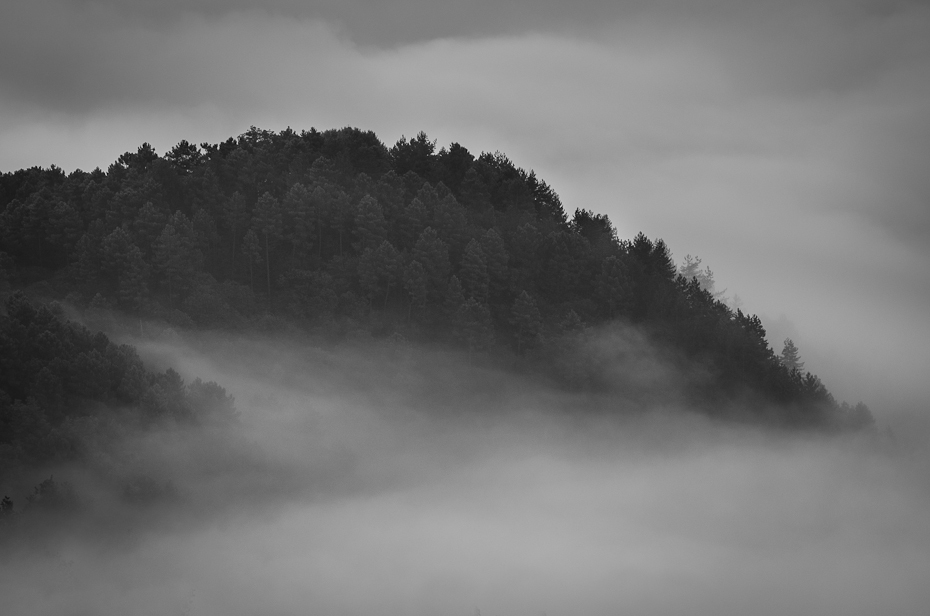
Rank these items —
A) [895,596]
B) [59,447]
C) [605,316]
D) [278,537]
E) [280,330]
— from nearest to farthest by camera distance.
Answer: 1. [59,447]
2. [278,537]
3. [280,330]
4. [605,316]
5. [895,596]

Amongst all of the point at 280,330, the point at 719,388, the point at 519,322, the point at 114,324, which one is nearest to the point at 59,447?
the point at 114,324

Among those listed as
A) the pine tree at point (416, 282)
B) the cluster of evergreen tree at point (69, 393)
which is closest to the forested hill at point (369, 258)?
the pine tree at point (416, 282)

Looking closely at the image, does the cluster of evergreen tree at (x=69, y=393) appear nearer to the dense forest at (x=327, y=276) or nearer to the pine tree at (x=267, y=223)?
the dense forest at (x=327, y=276)

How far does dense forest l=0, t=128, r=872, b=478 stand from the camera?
91750mm

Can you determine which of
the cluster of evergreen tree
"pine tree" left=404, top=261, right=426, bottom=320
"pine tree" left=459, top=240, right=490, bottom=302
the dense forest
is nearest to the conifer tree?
the dense forest

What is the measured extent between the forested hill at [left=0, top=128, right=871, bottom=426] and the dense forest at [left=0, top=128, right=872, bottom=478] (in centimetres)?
21

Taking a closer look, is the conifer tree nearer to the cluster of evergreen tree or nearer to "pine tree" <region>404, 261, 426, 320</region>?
"pine tree" <region>404, 261, 426, 320</region>

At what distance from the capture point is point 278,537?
97125 mm

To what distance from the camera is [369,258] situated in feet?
377

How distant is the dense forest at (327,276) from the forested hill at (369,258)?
0.21m

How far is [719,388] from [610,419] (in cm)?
1343

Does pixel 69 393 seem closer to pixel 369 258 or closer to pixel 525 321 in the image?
pixel 369 258

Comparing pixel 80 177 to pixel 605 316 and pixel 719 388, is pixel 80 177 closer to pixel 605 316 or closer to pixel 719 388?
pixel 605 316

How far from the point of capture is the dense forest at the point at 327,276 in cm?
9175
